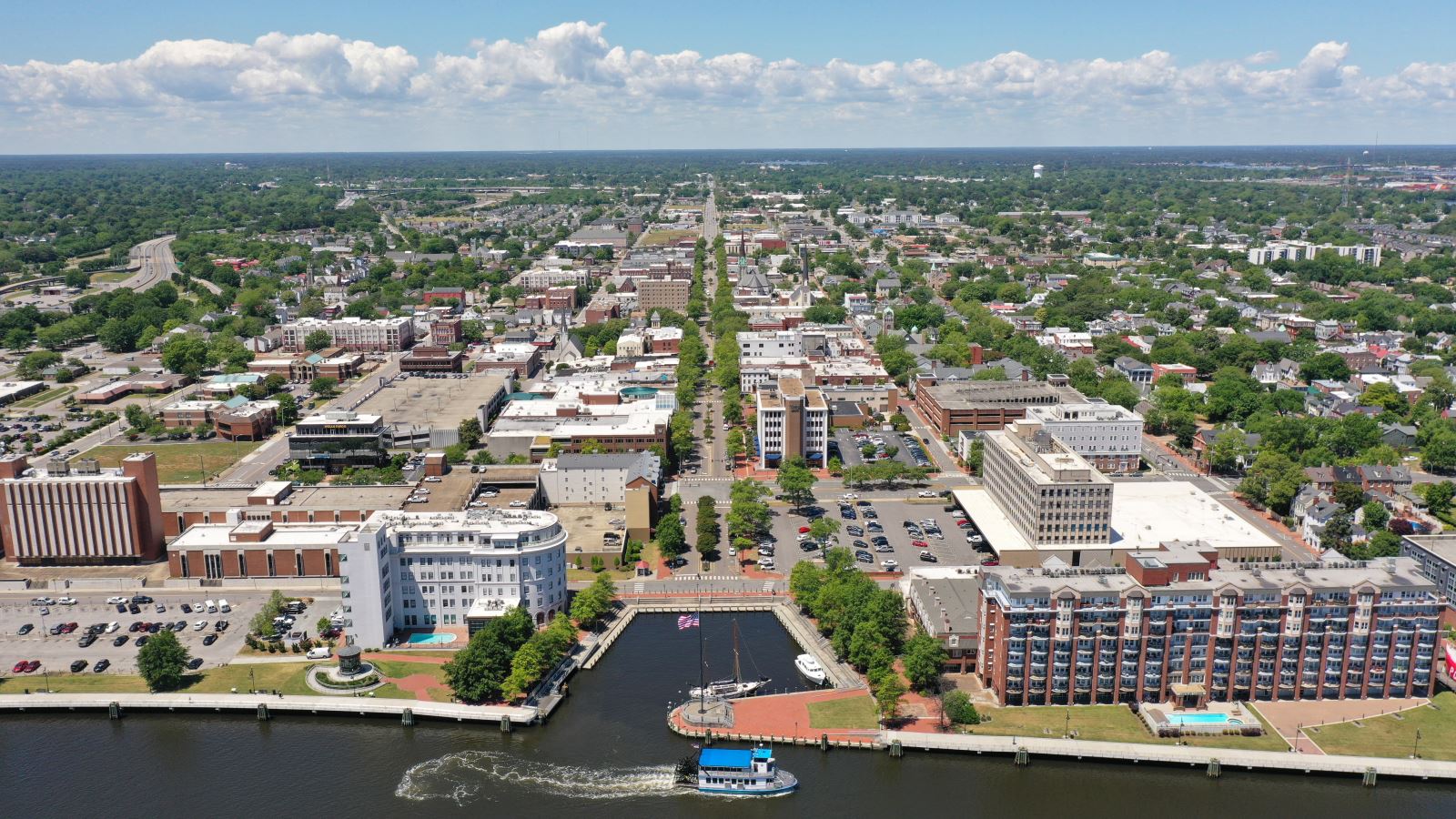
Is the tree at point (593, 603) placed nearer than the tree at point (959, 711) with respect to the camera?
No

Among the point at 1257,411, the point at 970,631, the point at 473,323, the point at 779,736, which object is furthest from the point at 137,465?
the point at 1257,411

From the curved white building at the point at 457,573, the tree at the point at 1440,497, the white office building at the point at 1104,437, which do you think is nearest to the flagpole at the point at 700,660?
the curved white building at the point at 457,573

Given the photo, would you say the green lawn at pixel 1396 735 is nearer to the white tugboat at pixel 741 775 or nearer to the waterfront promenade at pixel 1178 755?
the waterfront promenade at pixel 1178 755

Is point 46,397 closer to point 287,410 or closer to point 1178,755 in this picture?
point 287,410

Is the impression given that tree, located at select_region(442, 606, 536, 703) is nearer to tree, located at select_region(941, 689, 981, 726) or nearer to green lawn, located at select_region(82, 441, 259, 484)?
tree, located at select_region(941, 689, 981, 726)

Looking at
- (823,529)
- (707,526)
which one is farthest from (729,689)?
(707,526)

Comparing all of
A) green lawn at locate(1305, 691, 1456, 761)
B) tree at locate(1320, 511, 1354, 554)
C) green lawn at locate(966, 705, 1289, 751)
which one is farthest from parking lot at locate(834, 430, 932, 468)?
green lawn at locate(1305, 691, 1456, 761)
